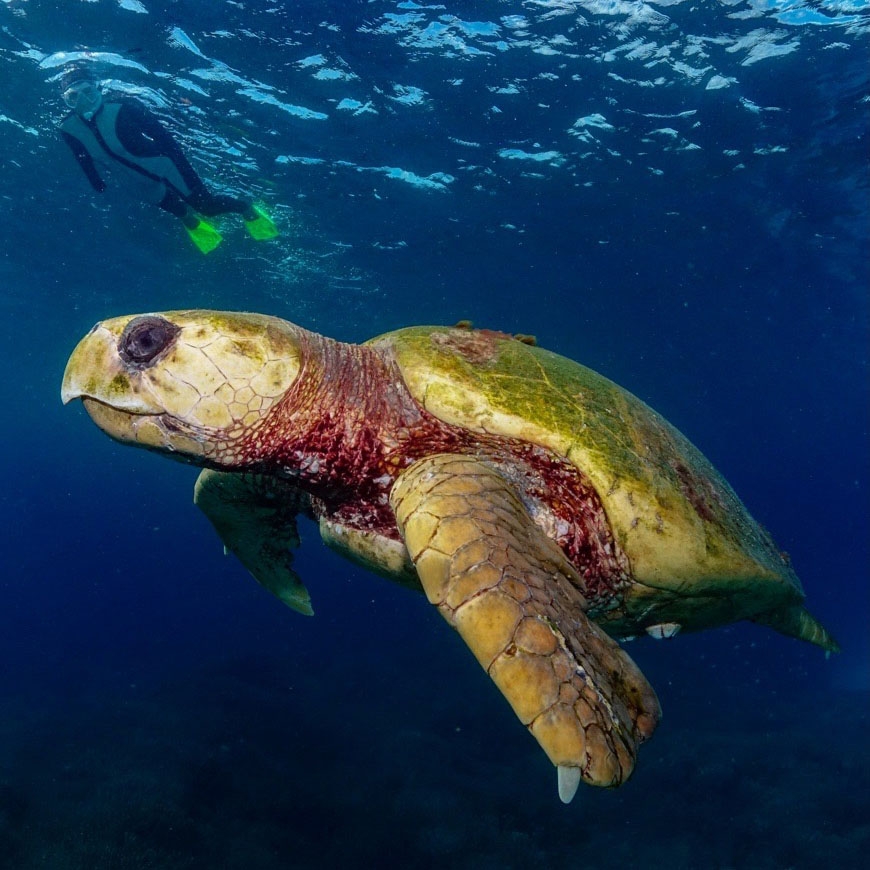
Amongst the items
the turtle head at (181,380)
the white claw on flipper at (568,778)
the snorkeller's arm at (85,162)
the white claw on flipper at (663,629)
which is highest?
the snorkeller's arm at (85,162)

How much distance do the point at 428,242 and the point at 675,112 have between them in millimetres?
10068

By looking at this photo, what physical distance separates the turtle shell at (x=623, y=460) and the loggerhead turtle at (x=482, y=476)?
12 millimetres

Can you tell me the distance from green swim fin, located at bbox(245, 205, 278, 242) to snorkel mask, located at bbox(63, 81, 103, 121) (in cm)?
523

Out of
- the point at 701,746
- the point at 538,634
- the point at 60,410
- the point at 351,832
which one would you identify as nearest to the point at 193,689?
the point at 351,832

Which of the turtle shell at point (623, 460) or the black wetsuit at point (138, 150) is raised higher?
the black wetsuit at point (138, 150)

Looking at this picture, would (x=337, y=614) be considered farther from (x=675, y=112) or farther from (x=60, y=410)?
(x=60, y=410)

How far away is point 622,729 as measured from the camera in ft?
5.77

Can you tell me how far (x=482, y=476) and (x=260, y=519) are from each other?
2.04 meters

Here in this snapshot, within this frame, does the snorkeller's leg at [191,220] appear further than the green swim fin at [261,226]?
No

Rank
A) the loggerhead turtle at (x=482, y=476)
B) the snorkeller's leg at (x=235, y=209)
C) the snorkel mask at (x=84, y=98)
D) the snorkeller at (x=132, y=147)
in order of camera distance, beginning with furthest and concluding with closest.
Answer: the snorkeller's leg at (x=235, y=209) → the snorkeller at (x=132, y=147) → the snorkel mask at (x=84, y=98) → the loggerhead turtle at (x=482, y=476)

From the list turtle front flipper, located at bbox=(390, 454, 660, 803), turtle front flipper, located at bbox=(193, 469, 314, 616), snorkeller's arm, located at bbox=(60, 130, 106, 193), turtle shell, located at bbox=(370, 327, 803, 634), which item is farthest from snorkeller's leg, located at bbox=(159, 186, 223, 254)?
turtle front flipper, located at bbox=(390, 454, 660, 803)

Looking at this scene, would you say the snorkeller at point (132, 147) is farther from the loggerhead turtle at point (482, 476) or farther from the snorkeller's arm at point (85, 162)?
the loggerhead turtle at point (482, 476)

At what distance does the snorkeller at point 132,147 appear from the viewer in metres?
13.5

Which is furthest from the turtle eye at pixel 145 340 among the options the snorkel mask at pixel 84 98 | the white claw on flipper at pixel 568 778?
the snorkel mask at pixel 84 98
